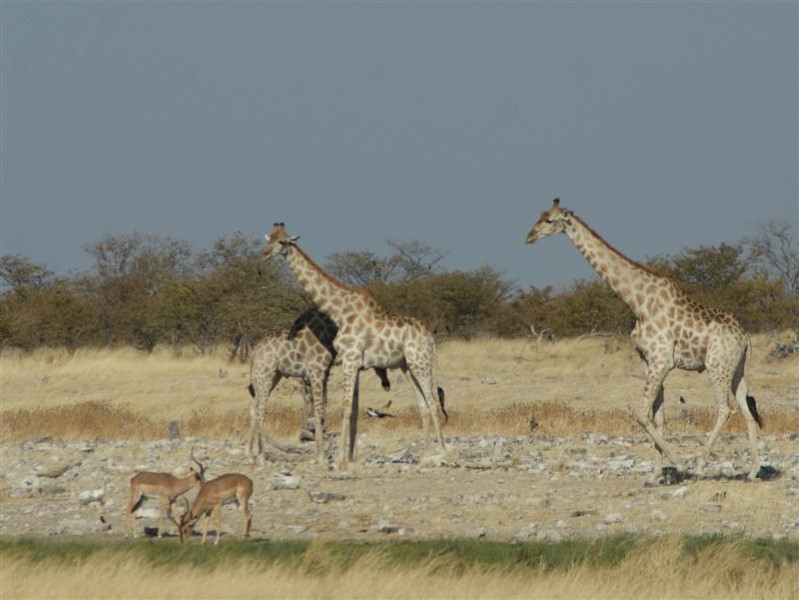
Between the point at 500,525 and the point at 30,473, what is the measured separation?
6948mm

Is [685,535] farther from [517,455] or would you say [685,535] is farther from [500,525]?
[517,455]

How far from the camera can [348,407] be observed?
64.1 feet

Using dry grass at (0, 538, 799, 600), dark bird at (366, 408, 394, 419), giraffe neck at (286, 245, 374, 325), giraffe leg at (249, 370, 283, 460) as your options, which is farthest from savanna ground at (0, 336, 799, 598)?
giraffe neck at (286, 245, 374, 325)

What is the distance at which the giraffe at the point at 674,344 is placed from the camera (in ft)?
58.9

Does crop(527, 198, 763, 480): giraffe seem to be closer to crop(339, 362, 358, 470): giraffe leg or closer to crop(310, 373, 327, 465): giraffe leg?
crop(339, 362, 358, 470): giraffe leg

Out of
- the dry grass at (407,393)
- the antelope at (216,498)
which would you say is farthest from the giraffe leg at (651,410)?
the dry grass at (407,393)

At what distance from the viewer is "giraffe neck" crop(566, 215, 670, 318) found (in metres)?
18.7

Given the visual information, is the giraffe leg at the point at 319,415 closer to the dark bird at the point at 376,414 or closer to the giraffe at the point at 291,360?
the giraffe at the point at 291,360

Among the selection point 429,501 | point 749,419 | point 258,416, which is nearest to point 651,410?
point 749,419

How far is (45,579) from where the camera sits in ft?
37.9

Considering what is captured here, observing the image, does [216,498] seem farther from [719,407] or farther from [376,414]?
[376,414]

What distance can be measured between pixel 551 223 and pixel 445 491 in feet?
12.3

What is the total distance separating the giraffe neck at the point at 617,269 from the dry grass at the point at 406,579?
621 centimetres

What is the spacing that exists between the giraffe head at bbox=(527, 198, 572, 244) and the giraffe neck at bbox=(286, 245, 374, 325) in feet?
7.49
